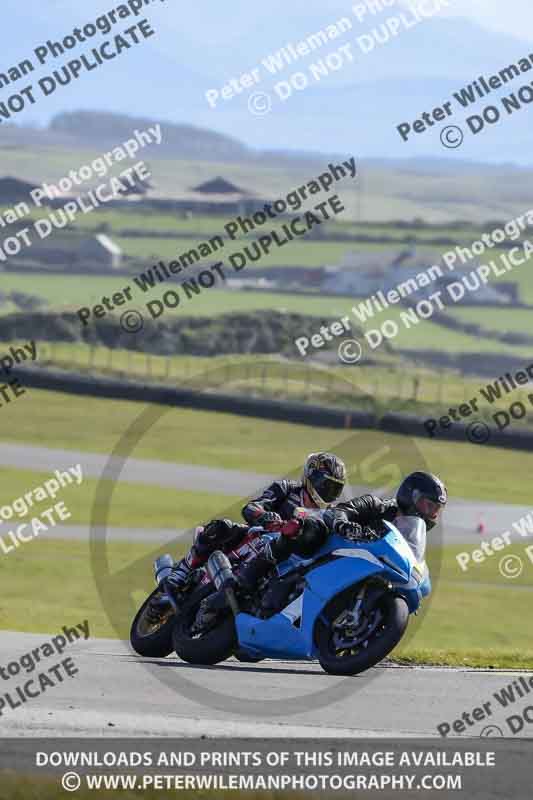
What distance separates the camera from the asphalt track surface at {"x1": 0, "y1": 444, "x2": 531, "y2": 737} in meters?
10.1

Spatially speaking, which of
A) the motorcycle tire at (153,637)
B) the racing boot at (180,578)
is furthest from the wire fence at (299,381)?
the racing boot at (180,578)

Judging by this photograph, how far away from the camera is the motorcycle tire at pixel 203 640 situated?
1215cm

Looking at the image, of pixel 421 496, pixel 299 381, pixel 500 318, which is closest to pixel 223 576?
pixel 421 496

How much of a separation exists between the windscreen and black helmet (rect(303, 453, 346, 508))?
2.06 feet

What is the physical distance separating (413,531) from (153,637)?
274 cm

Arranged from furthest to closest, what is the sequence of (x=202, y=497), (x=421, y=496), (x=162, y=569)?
(x=202, y=497)
(x=162, y=569)
(x=421, y=496)

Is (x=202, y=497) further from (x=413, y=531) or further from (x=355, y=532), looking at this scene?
(x=355, y=532)

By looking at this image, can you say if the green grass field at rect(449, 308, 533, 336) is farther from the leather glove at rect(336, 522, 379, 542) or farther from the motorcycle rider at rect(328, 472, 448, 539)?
the leather glove at rect(336, 522, 379, 542)

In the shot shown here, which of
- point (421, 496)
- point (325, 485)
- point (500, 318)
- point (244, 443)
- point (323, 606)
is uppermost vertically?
point (325, 485)

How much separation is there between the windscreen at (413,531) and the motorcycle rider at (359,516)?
0.18m

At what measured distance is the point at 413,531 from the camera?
11641 mm

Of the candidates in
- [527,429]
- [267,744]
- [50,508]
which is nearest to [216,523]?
[267,744]

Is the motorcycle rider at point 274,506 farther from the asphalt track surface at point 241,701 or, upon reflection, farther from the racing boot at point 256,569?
the asphalt track surface at point 241,701

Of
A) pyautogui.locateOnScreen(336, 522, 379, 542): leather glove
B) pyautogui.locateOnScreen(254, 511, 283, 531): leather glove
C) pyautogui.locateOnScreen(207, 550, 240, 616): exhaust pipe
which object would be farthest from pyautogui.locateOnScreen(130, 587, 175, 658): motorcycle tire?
pyautogui.locateOnScreen(336, 522, 379, 542): leather glove
